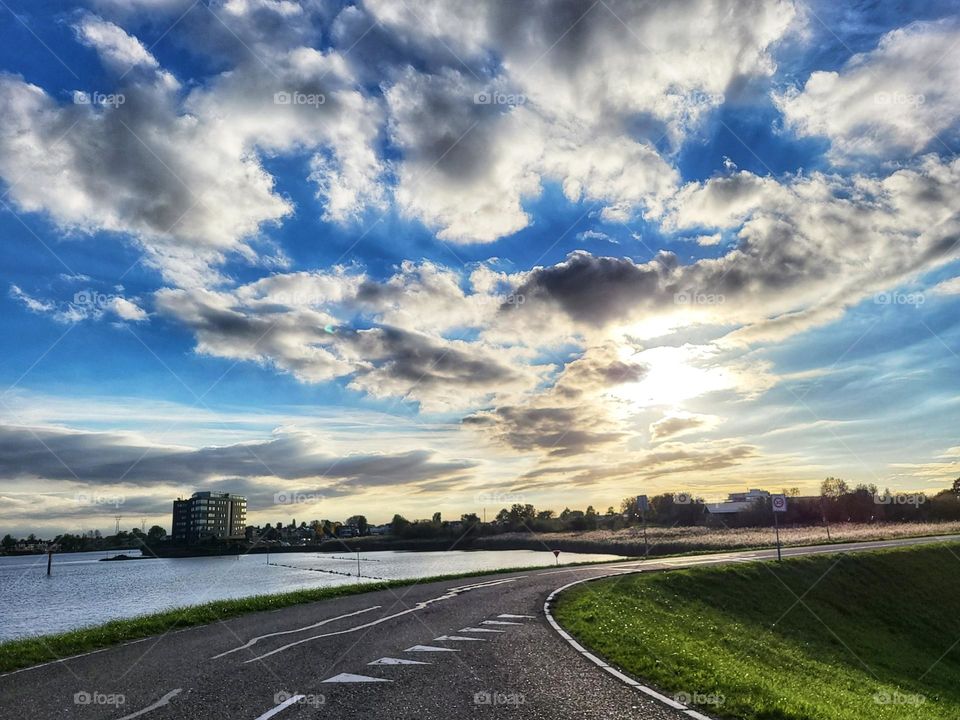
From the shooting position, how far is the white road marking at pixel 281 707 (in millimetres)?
9258

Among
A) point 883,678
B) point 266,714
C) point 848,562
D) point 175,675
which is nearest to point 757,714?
point 266,714

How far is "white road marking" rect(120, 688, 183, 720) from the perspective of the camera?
31.3 ft

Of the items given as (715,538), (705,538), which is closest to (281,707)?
(715,538)

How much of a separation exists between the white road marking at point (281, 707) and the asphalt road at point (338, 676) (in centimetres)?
3

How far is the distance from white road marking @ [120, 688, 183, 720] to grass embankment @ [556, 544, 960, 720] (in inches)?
352

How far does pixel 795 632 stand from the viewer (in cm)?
2886

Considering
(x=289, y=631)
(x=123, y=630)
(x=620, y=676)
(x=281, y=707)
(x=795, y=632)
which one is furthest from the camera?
(x=795, y=632)

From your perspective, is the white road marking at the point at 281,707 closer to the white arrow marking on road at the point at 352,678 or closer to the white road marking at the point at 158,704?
the white arrow marking on road at the point at 352,678

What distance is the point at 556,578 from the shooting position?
34.9 meters

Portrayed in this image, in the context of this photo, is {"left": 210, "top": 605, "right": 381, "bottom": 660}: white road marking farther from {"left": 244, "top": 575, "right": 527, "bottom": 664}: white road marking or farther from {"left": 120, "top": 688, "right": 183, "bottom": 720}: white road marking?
{"left": 120, "top": 688, "right": 183, "bottom": 720}: white road marking

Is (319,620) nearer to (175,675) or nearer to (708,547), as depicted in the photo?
(175,675)

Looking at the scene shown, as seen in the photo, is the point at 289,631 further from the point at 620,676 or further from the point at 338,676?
the point at 620,676

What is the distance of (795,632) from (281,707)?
2766 cm

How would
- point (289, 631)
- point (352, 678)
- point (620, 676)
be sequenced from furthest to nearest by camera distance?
point (289, 631), point (620, 676), point (352, 678)
